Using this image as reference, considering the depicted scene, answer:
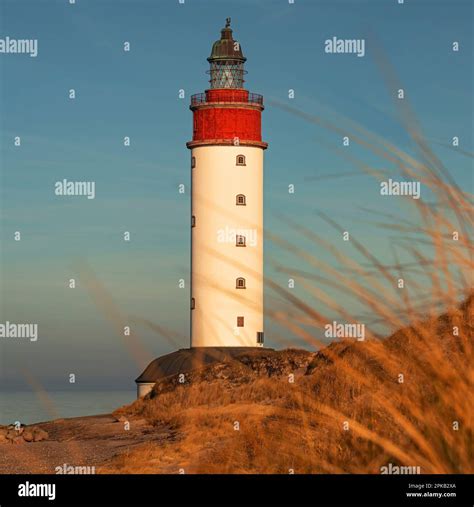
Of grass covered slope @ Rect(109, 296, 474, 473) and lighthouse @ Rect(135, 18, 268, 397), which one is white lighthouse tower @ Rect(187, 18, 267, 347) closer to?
lighthouse @ Rect(135, 18, 268, 397)

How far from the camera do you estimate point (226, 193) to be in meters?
35.1

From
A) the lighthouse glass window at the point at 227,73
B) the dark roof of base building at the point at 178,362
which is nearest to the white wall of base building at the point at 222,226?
the dark roof of base building at the point at 178,362

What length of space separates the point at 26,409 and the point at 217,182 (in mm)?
28410

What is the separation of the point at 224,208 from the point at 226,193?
54 centimetres

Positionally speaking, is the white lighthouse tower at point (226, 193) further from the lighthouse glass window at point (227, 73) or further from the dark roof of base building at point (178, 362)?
the dark roof of base building at point (178, 362)

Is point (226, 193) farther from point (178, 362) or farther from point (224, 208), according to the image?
point (178, 362)

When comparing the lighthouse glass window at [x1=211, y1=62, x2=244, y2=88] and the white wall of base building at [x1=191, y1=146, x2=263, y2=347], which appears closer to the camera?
the white wall of base building at [x1=191, y1=146, x2=263, y2=347]

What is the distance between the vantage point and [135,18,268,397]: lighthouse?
34500mm

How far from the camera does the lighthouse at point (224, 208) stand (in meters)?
34.5

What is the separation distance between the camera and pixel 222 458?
7.95m
